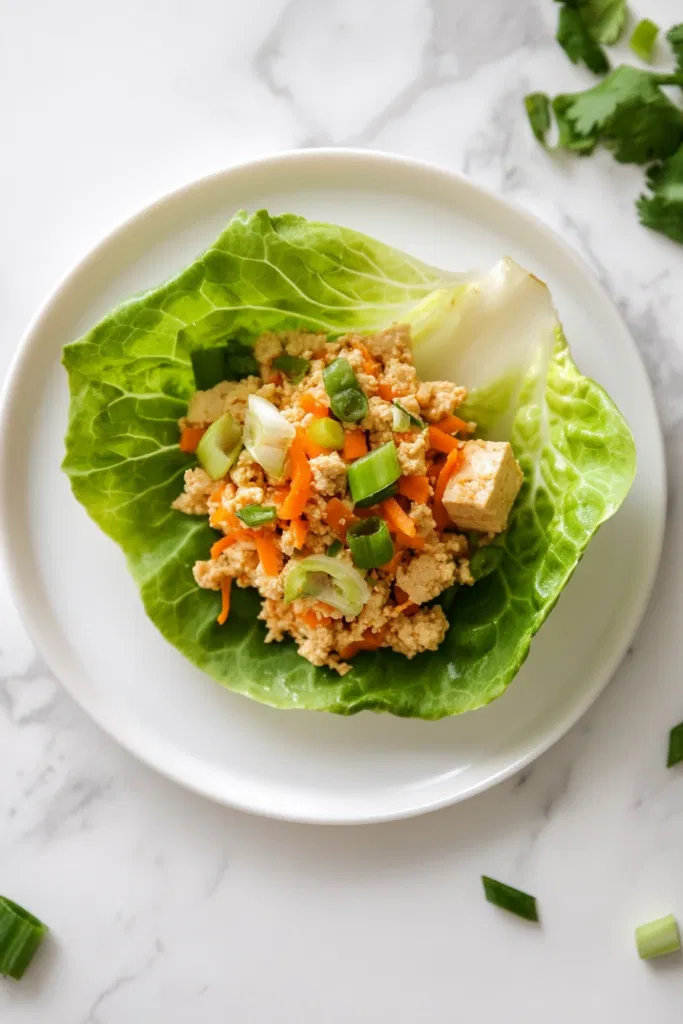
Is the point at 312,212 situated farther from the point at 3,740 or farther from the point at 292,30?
the point at 3,740

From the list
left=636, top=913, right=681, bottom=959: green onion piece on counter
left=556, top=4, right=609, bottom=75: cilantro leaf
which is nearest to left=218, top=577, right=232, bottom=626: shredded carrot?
left=636, top=913, right=681, bottom=959: green onion piece on counter

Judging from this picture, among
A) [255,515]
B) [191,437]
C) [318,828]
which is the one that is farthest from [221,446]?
[318,828]

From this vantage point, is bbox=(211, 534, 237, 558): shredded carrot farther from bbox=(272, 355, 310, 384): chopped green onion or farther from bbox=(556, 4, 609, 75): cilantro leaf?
bbox=(556, 4, 609, 75): cilantro leaf

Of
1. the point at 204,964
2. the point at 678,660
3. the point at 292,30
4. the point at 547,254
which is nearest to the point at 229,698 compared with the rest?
the point at 204,964

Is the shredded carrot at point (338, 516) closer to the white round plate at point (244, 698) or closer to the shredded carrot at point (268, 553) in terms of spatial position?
the shredded carrot at point (268, 553)

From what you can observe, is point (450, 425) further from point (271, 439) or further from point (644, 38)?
point (644, 38)

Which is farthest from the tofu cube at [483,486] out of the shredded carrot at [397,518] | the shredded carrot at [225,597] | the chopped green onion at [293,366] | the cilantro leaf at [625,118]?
the cilantro leaf at [625,118]

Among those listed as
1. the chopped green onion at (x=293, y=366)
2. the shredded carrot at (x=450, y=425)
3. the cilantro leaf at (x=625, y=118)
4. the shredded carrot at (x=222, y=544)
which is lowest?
the shredded carrot at (x=222, y=544)
